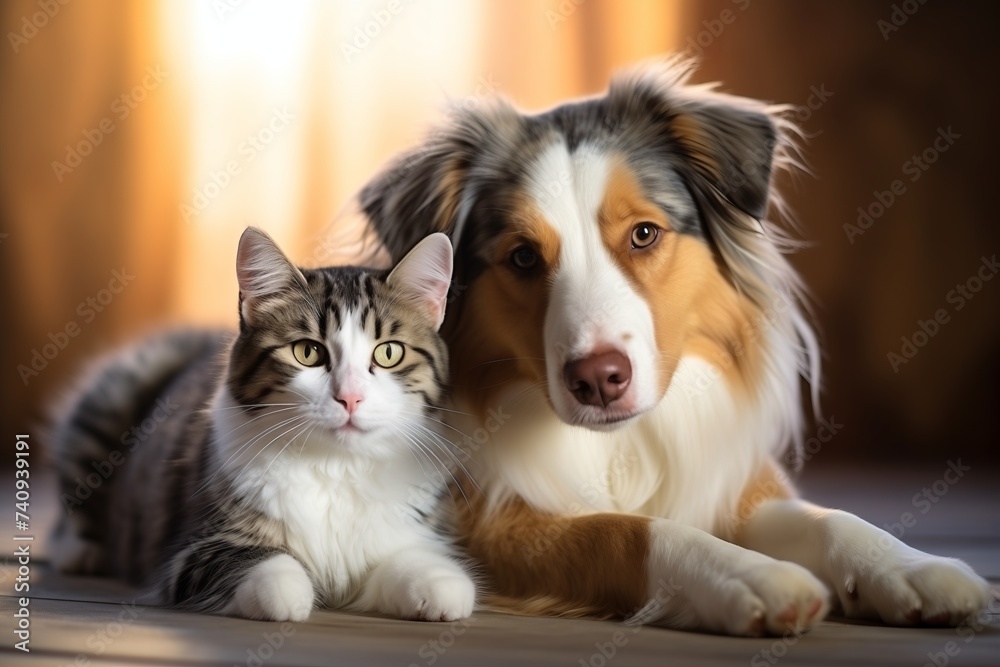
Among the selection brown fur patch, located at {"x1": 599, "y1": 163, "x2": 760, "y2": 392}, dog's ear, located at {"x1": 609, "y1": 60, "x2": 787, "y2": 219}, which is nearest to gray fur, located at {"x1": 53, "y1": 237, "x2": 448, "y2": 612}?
brown fur patch, located at {"x1": 599, "y1": 163, "x2": 760, "y2": 392}

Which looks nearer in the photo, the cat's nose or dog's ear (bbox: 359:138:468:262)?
the cat's nose

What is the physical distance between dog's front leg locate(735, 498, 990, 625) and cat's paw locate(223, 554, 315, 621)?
90 cm

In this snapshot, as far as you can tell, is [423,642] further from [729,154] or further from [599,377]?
[729,154]

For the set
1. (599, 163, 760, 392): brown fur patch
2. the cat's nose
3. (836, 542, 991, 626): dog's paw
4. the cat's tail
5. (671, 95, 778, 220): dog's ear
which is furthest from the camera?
the cat's tail

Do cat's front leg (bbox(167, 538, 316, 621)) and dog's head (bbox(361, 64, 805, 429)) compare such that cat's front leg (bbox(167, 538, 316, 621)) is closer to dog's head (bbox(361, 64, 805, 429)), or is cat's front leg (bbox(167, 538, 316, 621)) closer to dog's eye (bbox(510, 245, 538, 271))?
dog's head (bbox(361, 64, 805, 429))

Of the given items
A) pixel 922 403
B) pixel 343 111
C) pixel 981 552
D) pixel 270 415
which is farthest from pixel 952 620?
pixel 343 111

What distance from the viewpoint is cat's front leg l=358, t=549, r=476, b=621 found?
1713 mm

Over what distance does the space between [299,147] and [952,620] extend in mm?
2993

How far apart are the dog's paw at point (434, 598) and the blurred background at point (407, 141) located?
81.0 inches

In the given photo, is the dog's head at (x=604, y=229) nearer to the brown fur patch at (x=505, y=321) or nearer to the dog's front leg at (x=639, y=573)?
the brown fur patch at (x=505, y=321)

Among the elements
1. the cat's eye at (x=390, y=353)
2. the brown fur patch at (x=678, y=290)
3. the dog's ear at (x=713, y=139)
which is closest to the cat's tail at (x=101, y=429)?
the cat's eye at (x=390, y=353)

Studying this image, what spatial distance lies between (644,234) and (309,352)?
0.68m

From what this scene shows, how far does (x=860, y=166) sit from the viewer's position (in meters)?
3.76

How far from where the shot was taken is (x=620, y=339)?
1809 mm
